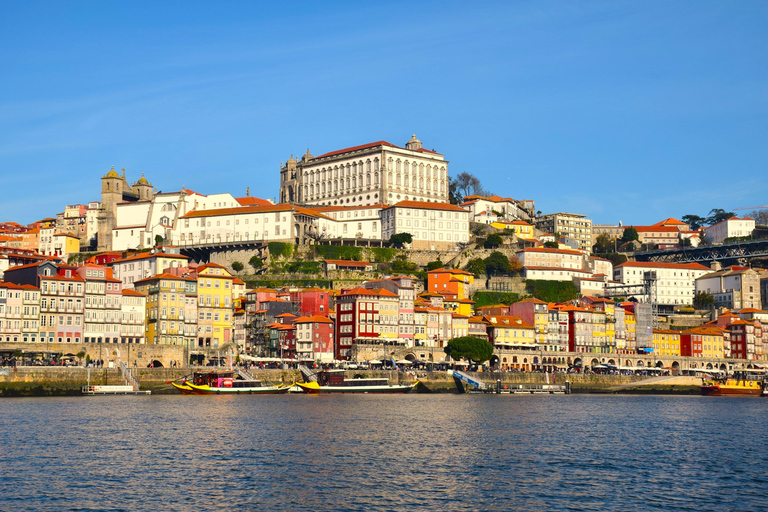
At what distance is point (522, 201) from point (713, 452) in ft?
380

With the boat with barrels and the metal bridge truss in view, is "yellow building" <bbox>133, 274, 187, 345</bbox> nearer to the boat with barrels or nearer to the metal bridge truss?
the boat with barrels

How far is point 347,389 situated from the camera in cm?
7238

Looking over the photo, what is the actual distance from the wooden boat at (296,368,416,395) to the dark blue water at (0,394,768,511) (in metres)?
14.4

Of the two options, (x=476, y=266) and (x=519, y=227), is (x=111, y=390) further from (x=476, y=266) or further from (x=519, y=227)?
(x=519, y=227)

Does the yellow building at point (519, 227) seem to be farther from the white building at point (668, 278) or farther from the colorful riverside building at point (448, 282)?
the colorful riverside building at point (448, 282)

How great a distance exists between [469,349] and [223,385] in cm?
2300

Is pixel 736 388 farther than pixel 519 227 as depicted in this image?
No

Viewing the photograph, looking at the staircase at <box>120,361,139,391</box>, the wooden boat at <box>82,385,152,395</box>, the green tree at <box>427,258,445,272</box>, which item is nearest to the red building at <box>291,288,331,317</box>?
the green tree at <box>427,258,445,272</box>

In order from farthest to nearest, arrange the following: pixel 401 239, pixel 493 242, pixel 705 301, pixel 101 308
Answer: pixel 705 301
pixel 493 242
pixel 401 239
pixel 101 308

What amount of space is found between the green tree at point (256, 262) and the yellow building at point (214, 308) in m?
20.3

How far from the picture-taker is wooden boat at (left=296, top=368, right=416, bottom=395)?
71.9 metres

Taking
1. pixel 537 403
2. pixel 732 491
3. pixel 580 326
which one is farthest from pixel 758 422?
pixel 580 326

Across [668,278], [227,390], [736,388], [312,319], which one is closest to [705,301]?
[668,278]

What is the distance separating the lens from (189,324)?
78.1m
